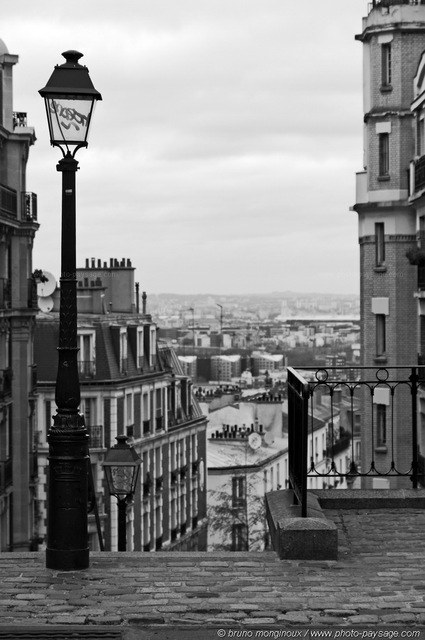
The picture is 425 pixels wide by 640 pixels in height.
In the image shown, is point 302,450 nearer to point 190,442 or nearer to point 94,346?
point 94,346

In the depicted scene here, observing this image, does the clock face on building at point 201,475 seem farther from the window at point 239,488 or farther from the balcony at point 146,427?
the balcony at point 146,427

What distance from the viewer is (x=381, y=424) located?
45469 mm

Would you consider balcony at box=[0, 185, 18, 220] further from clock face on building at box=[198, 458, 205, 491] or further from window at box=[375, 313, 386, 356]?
clock face on building at box=[198, 458, 205, 491]

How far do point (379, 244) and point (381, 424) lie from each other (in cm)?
612

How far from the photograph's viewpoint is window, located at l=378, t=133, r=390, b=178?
45.1m

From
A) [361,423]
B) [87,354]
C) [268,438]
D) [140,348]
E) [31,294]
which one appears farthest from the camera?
[268,438]

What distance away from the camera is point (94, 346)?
55156 millimetres

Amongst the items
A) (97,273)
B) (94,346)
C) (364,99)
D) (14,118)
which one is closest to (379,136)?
(364,99)

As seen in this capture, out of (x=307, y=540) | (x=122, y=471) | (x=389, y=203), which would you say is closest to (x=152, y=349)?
(x=389, y=203)

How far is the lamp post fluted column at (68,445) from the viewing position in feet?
39.2

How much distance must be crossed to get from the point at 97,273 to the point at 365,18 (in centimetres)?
2185

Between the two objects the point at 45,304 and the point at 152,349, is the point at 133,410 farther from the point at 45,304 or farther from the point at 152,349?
the point at 45,304

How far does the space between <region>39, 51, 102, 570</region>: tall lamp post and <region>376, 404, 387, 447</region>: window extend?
3337 cm

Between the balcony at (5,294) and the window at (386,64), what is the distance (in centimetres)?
1413
